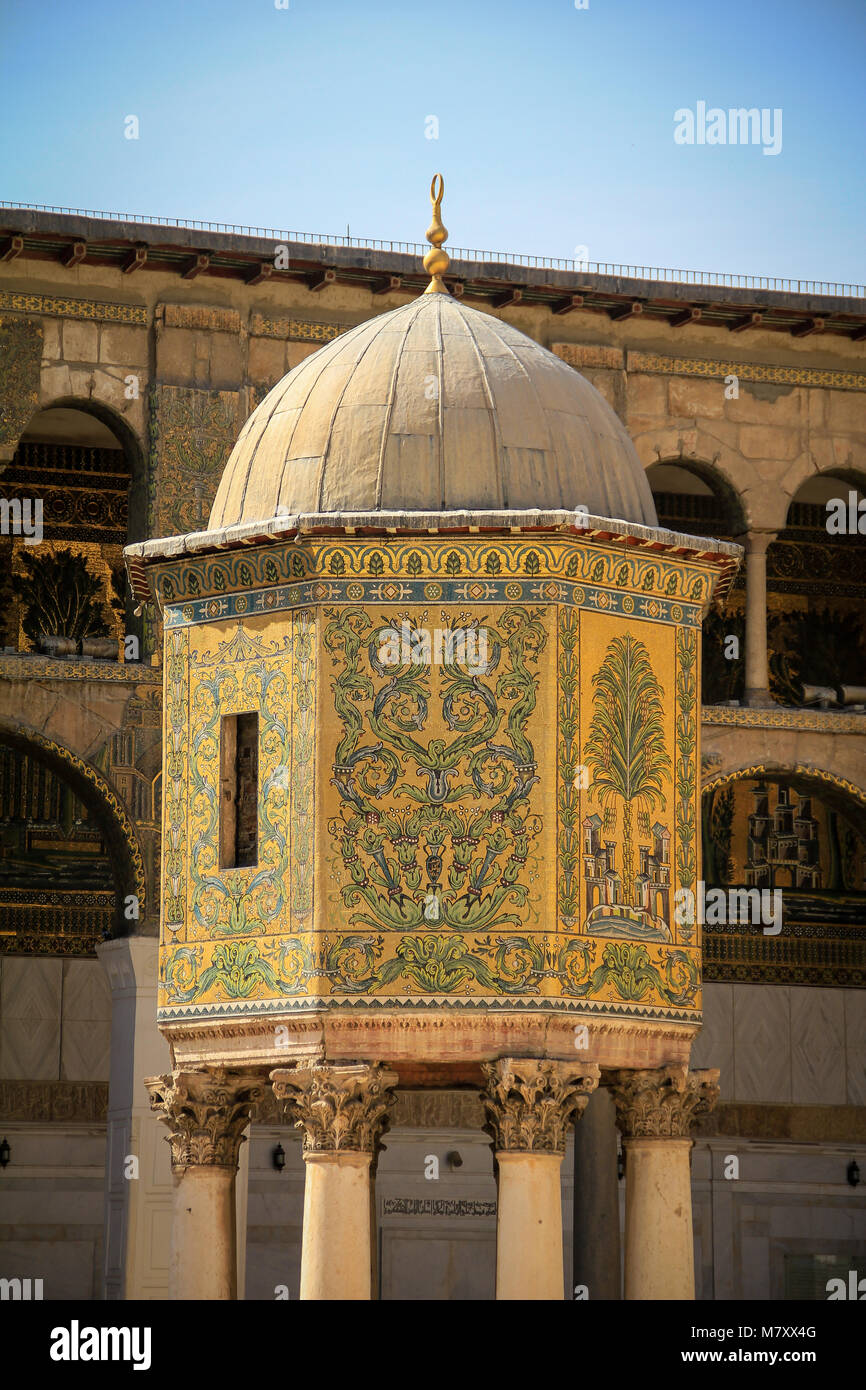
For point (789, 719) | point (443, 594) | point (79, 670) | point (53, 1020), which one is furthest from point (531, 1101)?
point (53, 1020)

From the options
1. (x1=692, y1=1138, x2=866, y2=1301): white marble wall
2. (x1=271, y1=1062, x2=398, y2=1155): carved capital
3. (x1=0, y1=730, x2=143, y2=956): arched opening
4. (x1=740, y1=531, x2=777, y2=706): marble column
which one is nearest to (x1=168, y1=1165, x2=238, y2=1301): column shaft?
(x1=271, y1=1062, x2=398, y2=1155): carved capital

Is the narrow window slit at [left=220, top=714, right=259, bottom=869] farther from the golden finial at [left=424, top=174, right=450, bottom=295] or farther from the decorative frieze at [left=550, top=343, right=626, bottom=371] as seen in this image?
the decorative frieze at [left=550, top=343, right=626, bottom=371]

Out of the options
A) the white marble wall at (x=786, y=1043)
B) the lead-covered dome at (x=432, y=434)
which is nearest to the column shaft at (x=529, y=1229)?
the lead-covered dome at (x=432, y=434)

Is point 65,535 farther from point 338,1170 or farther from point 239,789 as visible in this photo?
point 338,1170

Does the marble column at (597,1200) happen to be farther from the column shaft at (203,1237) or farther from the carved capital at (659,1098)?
the column shaft at (203,1237)

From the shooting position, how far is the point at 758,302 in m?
22.2

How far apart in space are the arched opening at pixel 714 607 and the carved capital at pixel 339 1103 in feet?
35.1

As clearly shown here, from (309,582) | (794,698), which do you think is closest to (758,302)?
(794,698)

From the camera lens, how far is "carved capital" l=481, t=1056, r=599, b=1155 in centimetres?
1369

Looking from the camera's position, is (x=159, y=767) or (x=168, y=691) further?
(x=159, y=767)

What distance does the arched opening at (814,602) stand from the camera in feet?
82.8

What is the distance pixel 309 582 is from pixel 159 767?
6.37m
